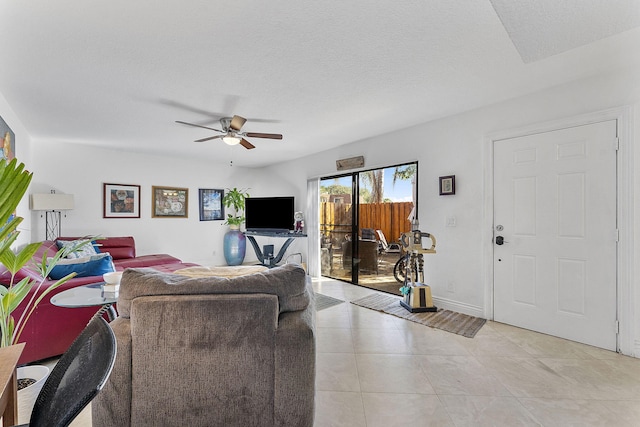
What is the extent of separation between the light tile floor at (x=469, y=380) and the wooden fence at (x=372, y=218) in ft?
6.63

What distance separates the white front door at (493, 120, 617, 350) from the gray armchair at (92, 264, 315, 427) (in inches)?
103

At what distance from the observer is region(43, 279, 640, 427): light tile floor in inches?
66.3

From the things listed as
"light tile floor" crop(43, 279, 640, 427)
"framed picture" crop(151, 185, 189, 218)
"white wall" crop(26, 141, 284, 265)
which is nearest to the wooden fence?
"light tile floor" crop(43, 279, 640, 427)

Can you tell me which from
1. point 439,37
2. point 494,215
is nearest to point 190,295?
point 439,37

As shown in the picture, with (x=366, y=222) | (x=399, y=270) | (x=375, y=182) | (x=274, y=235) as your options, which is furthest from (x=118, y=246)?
(x=399, y=270)

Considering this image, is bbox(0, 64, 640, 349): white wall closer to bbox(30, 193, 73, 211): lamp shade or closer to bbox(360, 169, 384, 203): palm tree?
bbox(360, 169, 384, 203): palm tree

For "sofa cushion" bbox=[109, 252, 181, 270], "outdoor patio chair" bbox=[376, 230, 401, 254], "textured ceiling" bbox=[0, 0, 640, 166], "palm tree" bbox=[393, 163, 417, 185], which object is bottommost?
"sofa cushion" bbox=[109, 252, 181, 270]

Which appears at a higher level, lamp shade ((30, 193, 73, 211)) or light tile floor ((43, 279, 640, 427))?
lamp shade ((30, 193, 73, 211))

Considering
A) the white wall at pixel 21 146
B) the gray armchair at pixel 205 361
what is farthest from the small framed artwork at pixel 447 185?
the white wall at pixel 21 146

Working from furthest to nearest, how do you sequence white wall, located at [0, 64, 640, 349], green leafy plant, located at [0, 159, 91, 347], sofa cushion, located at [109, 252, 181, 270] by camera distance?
sofa cushion, located at [109, 252, 181, 270] → white wall, located at [0, 64, 640, 349] → green leafy plant, located at [0, 159, 91, 347]

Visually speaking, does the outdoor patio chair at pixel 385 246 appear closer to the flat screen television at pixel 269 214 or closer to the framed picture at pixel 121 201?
the flat screen television at pixel 269 214

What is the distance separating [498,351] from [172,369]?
2539mm

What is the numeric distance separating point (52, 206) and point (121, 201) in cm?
112

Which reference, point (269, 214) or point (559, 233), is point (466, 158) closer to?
point (559, 233)
